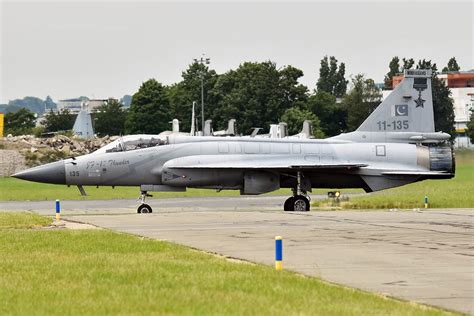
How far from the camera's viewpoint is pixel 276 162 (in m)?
32.2

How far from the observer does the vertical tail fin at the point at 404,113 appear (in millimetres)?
33750

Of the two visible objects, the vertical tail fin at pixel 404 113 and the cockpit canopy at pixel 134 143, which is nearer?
the cockpit canopy at pixel 134 143

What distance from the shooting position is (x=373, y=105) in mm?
94688

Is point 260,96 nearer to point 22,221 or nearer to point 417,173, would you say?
point 417,173

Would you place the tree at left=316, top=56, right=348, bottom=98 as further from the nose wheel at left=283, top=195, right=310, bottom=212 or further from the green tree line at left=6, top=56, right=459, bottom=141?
the nose wheel at left=283, top=195, right=310, bottom=212

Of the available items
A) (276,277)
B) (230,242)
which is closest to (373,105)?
(230,242)

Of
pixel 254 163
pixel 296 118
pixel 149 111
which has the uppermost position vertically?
pixel 149 111

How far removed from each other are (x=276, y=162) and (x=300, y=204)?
57.4 inches

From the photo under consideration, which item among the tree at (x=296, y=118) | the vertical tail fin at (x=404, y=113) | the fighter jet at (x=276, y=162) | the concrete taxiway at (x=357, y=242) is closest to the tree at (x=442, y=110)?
the tree at (x=296, y=118)

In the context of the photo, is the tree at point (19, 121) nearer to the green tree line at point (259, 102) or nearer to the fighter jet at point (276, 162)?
the green tree line at point (259, 102)

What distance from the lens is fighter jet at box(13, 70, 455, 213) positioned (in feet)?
105

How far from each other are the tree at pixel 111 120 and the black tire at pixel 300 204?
349ft

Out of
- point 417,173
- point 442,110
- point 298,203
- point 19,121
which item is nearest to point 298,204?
point 298,203

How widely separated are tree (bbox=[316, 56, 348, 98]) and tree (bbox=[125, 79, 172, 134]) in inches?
1606
